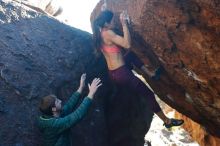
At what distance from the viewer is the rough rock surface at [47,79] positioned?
6125 mm

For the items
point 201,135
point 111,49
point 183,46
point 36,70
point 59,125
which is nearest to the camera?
point 59,125

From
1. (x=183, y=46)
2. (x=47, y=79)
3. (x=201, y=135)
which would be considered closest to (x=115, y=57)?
(x=47, y=79)

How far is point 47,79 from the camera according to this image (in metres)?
6.96

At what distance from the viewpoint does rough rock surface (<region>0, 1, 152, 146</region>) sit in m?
6.12

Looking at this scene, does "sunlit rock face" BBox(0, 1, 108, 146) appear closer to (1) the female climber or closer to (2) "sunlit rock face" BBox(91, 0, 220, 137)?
(1) the female climber


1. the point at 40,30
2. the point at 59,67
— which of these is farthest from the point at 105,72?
the point at 40,30

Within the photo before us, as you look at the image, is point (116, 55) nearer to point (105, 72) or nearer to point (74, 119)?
point (105, 72)

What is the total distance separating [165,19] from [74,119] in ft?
8.77

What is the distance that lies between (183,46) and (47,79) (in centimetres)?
299

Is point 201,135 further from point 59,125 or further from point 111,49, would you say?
point 59,125

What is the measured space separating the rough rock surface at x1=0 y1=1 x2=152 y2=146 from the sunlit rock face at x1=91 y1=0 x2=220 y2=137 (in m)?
1.21

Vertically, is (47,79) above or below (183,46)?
below

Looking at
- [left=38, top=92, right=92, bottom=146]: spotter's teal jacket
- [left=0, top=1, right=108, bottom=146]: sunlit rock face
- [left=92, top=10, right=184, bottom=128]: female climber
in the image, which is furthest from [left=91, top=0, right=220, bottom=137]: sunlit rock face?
[left=38, top=92, right=92, bottom=146]: spotter's teal jacket

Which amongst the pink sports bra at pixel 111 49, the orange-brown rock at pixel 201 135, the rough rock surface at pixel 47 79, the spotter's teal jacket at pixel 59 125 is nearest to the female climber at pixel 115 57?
the pink sports bra at pixel 111 49
